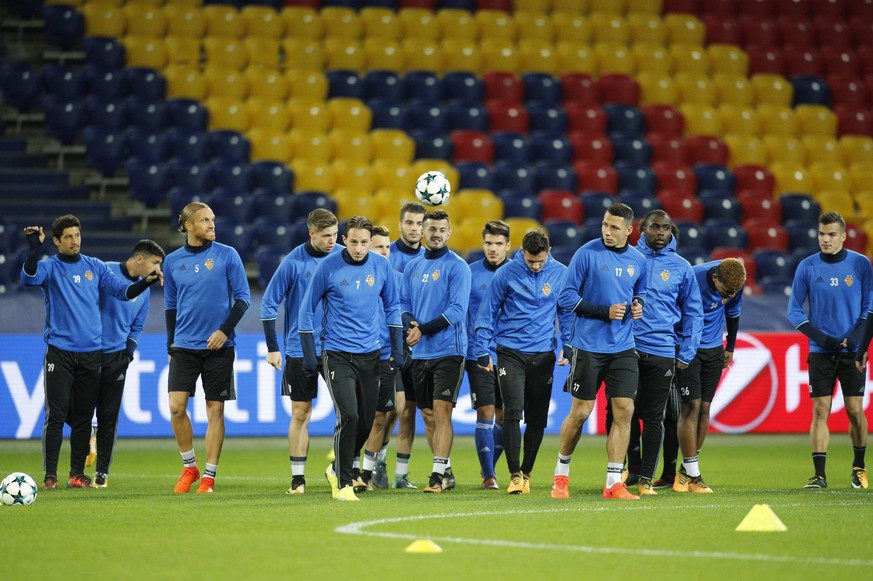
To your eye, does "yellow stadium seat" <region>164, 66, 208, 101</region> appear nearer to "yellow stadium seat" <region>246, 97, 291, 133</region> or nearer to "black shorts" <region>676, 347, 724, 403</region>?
"yellow stadium seat" <region>246, 97, 291, 133</region>

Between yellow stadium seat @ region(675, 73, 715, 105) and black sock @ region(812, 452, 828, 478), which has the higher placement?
yellow stadium seat @ region(675, 73, 715, 105)

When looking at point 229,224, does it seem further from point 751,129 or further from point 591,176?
point 751,129

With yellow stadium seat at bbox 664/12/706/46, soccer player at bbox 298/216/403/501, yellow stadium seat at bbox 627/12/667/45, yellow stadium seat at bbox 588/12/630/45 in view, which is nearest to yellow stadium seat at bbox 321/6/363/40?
yellow stadium seat at bbox 588/12/630/45

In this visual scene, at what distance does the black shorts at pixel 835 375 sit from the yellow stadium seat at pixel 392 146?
11323 millimetres

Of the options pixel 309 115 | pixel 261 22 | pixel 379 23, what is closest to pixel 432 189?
pixel 309 115

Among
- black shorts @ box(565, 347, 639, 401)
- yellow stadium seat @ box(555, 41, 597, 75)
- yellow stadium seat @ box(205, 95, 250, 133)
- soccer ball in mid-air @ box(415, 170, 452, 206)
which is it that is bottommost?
black shorts @ box(565, 347, 639, 401)

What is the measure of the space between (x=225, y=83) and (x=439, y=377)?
12485mm

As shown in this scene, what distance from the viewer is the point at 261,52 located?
23.9m

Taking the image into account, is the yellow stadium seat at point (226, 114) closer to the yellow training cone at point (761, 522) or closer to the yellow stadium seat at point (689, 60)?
the yellow stadium seat at point (689, 60)

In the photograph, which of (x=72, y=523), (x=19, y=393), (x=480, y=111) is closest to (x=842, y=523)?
(x=72, y=523)

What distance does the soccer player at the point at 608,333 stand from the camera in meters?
10.6

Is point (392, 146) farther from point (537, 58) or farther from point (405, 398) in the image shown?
point (405, 398)

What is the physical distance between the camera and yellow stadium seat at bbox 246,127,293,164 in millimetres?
21828

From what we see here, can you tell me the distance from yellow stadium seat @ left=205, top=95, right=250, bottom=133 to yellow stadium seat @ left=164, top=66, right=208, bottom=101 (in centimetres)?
42
